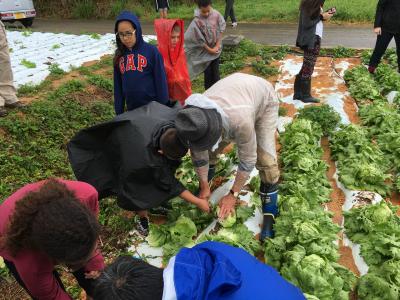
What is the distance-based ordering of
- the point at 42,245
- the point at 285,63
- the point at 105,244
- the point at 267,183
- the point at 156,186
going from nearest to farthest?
the point at 42,245 < the point at 156,186 < the point at 267,183 < the point at 105,244 < the point at 285,63

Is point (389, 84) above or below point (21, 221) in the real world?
below

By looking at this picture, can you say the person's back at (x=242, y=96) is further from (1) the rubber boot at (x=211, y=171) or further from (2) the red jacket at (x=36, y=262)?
(2) the red jacket at (x=36, y=262)

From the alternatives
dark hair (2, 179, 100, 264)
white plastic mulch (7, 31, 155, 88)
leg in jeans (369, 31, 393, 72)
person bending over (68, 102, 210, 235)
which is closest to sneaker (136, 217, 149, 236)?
person bending over (68, 102, 210, 235)

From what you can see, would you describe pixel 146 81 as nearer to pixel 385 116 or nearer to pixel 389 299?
pixel 389 299

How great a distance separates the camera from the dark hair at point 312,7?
18.0 feet

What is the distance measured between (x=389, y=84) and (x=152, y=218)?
5295 mm

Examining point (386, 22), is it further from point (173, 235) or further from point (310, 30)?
point (173, 235)

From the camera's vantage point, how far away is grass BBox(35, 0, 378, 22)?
13.4 meters

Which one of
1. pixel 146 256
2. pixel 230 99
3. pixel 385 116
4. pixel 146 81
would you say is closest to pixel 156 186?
pixel 230 99

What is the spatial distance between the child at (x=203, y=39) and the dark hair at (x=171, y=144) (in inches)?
153

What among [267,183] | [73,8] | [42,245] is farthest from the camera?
[73,8]

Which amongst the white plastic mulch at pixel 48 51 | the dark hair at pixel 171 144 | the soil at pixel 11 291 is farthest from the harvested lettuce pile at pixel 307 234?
the white plastic mulch at pixel 48 51

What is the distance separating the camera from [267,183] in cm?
350

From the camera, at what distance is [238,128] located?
2742 mm
